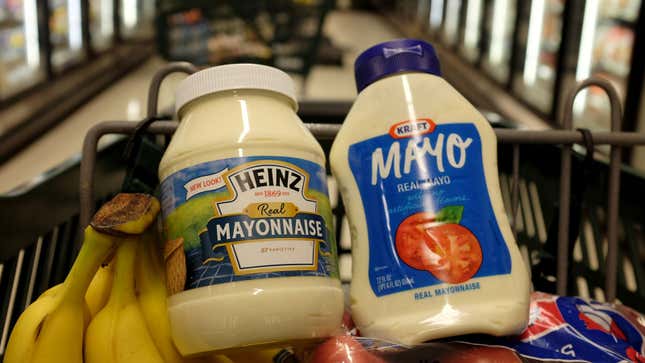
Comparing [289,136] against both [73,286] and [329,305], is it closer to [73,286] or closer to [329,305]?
[329,305]

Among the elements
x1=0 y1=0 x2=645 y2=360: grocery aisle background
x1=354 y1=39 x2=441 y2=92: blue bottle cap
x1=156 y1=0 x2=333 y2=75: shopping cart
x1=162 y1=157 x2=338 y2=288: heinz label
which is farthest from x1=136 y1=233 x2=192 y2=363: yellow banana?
x1=156 y1=0 x2=333 y2=75: shopping cart

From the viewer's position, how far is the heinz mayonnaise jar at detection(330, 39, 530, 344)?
0.62m

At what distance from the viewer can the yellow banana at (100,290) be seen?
731 mm

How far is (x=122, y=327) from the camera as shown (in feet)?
2.15

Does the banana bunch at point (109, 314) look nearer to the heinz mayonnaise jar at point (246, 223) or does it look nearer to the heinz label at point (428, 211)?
the heinz mayonnaise jar at point (246, 223)

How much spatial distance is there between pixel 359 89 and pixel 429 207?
0.66 ft

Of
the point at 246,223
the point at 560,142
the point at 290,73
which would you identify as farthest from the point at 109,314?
the point at 290,73

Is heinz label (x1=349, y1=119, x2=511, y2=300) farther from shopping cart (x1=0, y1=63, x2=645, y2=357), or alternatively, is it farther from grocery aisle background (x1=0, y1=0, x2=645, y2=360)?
grocery aisle background (x1=0, y1=0, x2=645, y2=360)

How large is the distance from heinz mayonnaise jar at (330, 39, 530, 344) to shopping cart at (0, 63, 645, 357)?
17 cm

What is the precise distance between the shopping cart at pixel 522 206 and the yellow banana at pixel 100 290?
10 centimetres

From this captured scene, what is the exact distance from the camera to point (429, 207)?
0.65 m

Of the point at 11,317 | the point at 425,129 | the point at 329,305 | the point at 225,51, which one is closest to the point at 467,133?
the point at 425,129

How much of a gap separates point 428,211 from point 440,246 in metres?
0.04

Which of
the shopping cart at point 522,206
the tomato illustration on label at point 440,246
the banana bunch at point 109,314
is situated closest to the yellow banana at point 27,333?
the banana bunch at point 109,314
